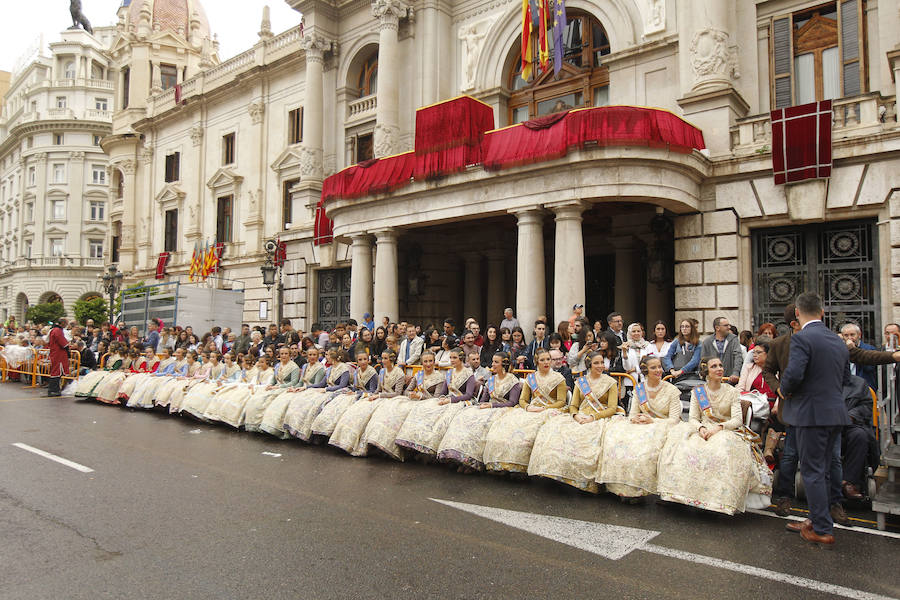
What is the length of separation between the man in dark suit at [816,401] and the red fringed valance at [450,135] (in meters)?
10.9

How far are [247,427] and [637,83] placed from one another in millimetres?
13483

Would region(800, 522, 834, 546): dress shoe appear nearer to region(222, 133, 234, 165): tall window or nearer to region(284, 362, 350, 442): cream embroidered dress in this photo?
region(284, 362, 350, 442): cream embroidered dress

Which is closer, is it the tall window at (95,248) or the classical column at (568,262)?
the classical column at (568,262)

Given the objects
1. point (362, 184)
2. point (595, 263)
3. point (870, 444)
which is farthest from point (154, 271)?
point (870, 444)

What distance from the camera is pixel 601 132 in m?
13.6

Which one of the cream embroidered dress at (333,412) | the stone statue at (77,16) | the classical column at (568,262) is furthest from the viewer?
the stone statue at (77,16)

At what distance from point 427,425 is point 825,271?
1017 cm

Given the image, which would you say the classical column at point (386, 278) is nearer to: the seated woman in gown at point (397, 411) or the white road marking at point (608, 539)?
A: the seated woman in gown at point (397, 411)

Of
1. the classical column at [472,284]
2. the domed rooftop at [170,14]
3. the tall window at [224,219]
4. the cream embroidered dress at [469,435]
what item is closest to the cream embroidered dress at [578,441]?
the cream embroidered dress at [469,435]

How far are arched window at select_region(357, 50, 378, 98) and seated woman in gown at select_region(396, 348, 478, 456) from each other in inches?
735

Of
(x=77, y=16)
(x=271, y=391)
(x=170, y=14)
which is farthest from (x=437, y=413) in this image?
(x=77, y=16)

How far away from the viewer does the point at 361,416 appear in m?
9.43

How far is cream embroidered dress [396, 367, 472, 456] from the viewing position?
8.45m

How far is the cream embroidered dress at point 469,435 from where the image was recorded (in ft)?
26.2
